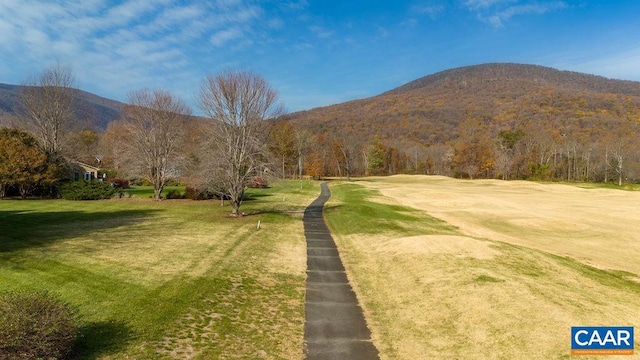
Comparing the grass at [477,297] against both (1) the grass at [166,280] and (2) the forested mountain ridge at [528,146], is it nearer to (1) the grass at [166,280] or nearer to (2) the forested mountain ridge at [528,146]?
(1) the grass at [166,280]

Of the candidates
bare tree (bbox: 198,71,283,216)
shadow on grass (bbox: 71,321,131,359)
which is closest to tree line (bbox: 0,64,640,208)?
bare tree (bbox: 198,71,283,216)

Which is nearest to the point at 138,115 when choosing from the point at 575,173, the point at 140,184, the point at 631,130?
the point at 140,184

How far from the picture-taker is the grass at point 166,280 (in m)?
11.1

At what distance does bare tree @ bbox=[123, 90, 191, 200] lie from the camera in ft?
156

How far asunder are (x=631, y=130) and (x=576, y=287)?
170910 millimetres

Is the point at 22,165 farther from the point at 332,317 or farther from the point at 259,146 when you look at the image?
the point at 332,317

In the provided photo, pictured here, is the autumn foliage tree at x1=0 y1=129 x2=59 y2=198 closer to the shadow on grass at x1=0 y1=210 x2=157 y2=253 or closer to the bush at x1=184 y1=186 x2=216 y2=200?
the shadow on grass at x1=0 y1=210 x2=157 y2=253

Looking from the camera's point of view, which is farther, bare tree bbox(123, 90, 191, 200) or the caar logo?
bare tree bbox(123, 90, 191, 200)

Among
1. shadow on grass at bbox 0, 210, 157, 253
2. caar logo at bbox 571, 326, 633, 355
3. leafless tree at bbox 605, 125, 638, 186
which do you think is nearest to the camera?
caar logo at bbox 571, 326, 633, 355

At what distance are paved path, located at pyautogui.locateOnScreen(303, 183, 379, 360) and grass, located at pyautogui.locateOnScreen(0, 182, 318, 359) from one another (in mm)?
480

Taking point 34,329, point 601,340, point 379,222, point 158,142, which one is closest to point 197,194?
point 158,142

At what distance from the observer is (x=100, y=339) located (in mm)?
10555

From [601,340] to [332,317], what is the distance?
8355mm

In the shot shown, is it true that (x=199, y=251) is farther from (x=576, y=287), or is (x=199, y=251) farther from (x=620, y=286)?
(x=620, y=286)
